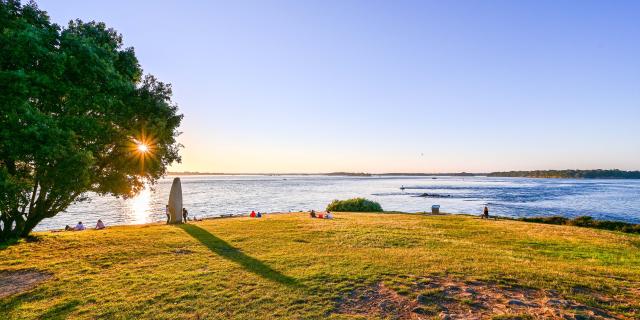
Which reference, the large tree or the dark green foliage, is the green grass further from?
the dark green foliage

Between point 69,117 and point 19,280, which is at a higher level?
point 69,117

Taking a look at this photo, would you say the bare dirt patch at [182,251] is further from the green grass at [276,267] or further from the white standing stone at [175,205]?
the white standing stone at [175,205]

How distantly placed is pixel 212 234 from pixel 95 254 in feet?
23.4

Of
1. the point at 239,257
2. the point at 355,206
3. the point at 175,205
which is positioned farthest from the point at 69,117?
the point at 355,206

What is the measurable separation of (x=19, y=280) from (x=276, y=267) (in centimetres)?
1001

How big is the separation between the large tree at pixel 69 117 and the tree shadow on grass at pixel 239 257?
22.0 feet

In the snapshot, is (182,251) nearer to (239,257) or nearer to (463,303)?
(239,257)

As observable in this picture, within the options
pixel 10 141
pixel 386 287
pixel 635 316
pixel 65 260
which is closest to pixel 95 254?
pixel 65 260

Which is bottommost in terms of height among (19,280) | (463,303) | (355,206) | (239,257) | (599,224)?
(599,224)

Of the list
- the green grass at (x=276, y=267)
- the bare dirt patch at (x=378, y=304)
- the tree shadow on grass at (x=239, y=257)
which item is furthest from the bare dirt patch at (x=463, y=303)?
the tree shadow on grass at (x=239, y=257)

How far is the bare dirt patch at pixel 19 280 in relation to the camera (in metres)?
11.9

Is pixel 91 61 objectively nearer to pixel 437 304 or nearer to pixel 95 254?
pixel 95 254

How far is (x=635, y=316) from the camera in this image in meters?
8.71

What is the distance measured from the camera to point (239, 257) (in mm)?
15828
